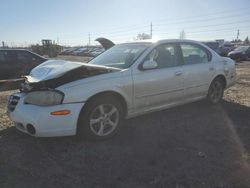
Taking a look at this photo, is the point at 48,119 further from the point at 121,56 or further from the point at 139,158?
the point at 121,56

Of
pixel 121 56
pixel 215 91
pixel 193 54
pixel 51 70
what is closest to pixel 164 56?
pixel 121 56

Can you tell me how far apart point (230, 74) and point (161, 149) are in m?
3.53

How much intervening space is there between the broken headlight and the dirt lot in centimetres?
65

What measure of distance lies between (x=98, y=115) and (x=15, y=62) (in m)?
8.17

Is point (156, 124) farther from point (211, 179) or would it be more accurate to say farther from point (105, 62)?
point (211, 179)

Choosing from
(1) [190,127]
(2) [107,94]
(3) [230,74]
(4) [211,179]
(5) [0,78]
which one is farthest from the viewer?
(5) [0,78]

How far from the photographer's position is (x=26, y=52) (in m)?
11.9

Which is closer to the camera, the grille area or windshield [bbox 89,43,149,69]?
the grille area

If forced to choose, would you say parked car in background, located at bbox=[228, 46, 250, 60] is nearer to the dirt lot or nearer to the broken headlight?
the dirt lot

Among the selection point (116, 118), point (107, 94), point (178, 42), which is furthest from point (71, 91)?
point (178, 42)

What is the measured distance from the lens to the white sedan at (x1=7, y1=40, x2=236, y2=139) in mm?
4082

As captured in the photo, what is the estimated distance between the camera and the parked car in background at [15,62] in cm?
1130

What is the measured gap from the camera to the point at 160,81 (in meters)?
5.10


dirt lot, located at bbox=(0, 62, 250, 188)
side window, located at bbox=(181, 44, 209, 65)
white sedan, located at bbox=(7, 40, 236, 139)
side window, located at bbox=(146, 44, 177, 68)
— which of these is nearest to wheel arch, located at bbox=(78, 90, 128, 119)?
white sedan, located at bbox=(7, 40, 236, 139)
